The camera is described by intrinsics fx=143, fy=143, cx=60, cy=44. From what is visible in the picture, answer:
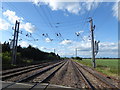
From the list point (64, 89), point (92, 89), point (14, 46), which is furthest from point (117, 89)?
point (14, 46)

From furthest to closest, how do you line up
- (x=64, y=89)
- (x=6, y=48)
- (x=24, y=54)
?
1. (x=24, y=54)
2. (x=6, y=48)
3. (x=64, y=89)

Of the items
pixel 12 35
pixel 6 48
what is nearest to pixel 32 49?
pixel 6 48

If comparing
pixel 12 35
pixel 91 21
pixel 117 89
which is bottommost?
pixel 117 89

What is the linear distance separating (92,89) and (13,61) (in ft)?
77.9

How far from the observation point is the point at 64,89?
833cm

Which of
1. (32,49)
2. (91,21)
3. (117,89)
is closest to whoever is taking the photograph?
(117,89)

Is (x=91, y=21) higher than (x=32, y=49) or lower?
higher

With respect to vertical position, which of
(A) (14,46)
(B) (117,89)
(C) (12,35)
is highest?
(C) (12,35)

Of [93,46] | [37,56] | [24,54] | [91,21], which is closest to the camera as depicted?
[93,46]

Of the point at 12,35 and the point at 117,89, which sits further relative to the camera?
the point at 12,35

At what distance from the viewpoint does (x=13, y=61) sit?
1154 inches

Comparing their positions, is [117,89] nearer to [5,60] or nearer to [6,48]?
[5,60]

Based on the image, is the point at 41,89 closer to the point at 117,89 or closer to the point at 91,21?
the point at 117,89

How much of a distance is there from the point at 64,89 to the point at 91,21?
79.3 ft
